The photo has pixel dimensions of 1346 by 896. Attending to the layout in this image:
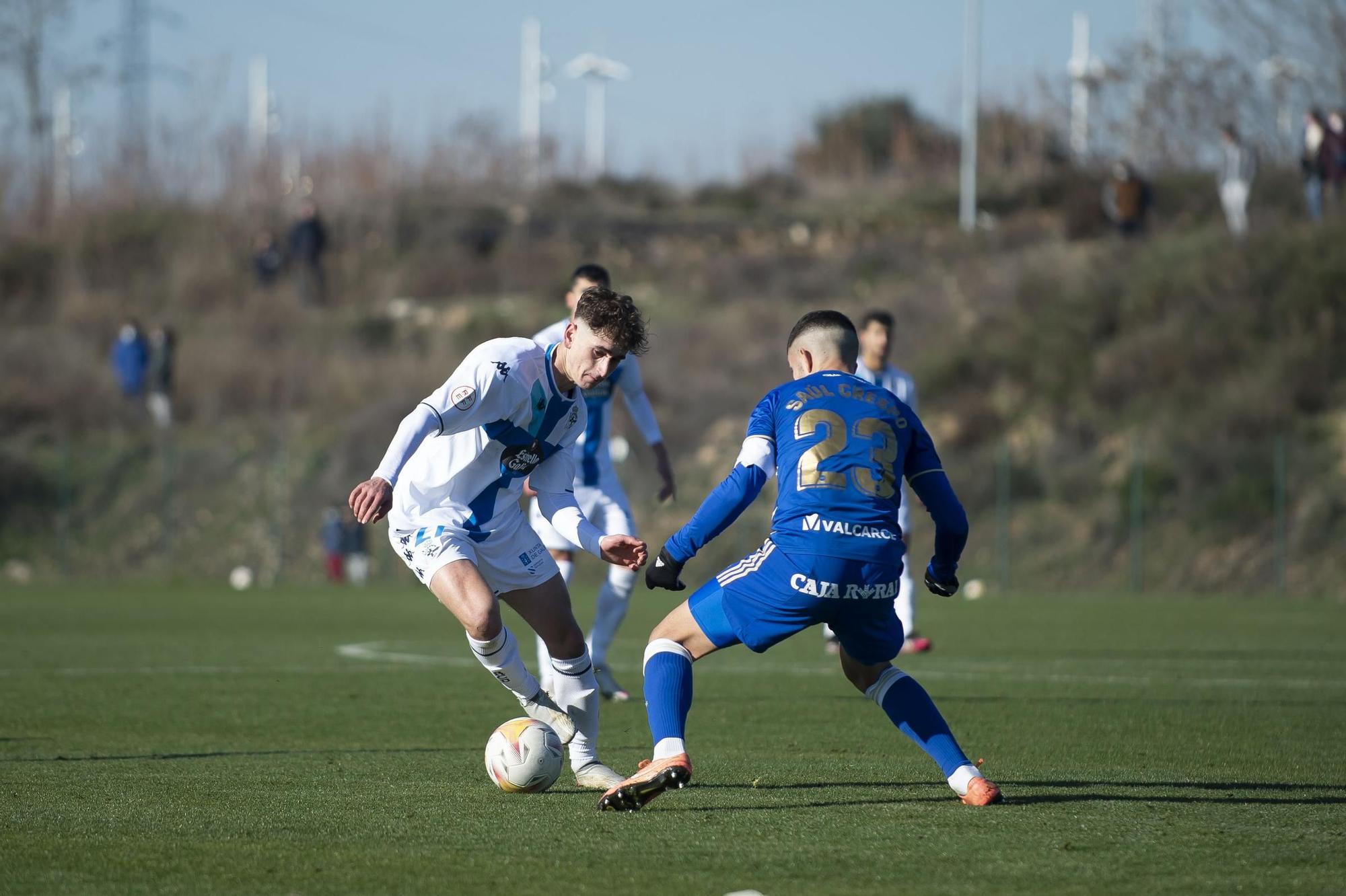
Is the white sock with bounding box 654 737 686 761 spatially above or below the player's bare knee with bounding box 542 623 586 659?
below

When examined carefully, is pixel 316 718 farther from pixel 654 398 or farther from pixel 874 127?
pixel 874 127

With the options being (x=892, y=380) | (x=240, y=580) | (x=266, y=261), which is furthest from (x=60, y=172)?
(x=892, y=380)

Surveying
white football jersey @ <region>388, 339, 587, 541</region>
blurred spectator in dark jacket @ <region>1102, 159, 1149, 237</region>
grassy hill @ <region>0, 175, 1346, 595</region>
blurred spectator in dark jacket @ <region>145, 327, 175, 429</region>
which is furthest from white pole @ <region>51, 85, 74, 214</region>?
white football jersey @ <region>388, 339, 587, 541</region>

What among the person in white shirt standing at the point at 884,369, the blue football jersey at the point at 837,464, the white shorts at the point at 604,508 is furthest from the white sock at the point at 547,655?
the person in white shirt standing at the point at 884,369

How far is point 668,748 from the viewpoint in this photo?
18.4 feet

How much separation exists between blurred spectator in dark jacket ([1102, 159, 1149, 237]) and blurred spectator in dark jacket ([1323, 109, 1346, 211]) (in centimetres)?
388

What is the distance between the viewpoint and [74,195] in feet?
146

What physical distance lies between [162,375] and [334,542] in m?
6.33

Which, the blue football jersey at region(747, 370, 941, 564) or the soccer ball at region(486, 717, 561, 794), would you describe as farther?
the soccer ball at region(486, 717, 561, 794)

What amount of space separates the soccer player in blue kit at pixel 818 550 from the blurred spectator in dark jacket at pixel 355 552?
21.7 metres

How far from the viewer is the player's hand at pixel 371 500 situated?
5738 millimetres

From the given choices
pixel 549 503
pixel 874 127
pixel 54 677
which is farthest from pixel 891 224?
pixel 549 503

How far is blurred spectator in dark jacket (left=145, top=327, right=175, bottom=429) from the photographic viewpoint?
30.6 m

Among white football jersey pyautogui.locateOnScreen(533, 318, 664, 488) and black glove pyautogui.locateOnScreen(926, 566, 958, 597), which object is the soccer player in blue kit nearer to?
black glove pyautogui.locateOnScreen(926, 566, 958, 597)
